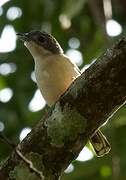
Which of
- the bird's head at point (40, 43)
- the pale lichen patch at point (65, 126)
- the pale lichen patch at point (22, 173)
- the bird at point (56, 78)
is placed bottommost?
the pale lichen patch at point (22, 173)

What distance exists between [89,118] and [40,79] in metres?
1.63

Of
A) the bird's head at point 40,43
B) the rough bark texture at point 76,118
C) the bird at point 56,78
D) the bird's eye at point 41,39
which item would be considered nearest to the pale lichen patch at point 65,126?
the rough bark texture at point 76,118

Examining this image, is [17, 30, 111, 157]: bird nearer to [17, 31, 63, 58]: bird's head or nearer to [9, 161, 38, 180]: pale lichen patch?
[17, 31, 63, 58]: bird's head

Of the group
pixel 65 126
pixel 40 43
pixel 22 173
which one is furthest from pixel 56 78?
pixel 22 173

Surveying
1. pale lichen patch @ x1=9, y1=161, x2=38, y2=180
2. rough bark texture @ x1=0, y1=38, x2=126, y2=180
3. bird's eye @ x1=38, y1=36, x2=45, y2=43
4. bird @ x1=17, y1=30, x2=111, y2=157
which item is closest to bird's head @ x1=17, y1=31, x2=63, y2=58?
bird's eye @ x1=38, y1=36, x2=45, y2=43

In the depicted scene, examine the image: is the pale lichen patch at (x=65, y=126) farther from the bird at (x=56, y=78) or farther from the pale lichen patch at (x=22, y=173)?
the bird at (x=56, y=78)

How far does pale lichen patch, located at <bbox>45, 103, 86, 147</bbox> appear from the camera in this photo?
9.98ft

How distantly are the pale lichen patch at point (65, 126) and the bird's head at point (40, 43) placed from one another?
216 centimetres

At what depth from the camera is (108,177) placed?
5008mm

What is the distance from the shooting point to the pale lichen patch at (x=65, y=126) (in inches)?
120

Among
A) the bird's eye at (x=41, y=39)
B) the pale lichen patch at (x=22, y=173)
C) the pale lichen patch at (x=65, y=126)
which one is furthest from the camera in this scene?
the bird's eye at (x=41, y=39)

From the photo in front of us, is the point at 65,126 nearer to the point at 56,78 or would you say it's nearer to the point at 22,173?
the point at 22,173

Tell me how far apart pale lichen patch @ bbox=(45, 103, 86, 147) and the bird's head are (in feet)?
7.09

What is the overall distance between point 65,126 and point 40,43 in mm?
2411
